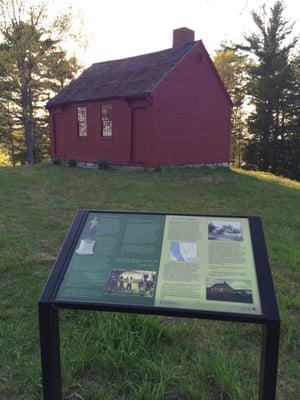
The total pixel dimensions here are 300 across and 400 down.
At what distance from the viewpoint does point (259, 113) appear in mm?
34719

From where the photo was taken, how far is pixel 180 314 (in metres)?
2.43

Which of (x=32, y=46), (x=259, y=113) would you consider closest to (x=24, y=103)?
(x=32, y=46)

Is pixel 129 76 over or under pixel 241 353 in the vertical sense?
over

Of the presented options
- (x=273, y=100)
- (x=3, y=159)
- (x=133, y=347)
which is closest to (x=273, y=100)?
(x=273, y=100)

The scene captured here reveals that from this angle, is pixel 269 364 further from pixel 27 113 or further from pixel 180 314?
pixel 27 113

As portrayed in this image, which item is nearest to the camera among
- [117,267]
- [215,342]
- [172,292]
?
[172,292]

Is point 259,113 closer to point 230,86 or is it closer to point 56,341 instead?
point 230,86

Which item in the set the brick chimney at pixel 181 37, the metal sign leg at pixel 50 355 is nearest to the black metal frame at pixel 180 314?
the metal sign leg at pixel 50 355

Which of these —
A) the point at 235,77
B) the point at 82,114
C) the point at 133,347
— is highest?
the point at 235,77

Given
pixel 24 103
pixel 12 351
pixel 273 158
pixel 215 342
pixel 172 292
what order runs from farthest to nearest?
pixel 273 158, pixel 24 103, pixel 215 342, pixel 12 351, pixel 172 292

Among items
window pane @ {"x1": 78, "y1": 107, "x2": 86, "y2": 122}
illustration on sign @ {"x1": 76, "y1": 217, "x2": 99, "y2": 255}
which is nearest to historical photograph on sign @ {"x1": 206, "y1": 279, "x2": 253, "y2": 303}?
illustration on sign @ {"x1": 76, "y1": 217, "x2": 99, "y2": 255}

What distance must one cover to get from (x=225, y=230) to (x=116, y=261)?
776 mm

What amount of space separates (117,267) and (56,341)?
2.08ft

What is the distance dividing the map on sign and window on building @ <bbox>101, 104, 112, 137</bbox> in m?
16.4
